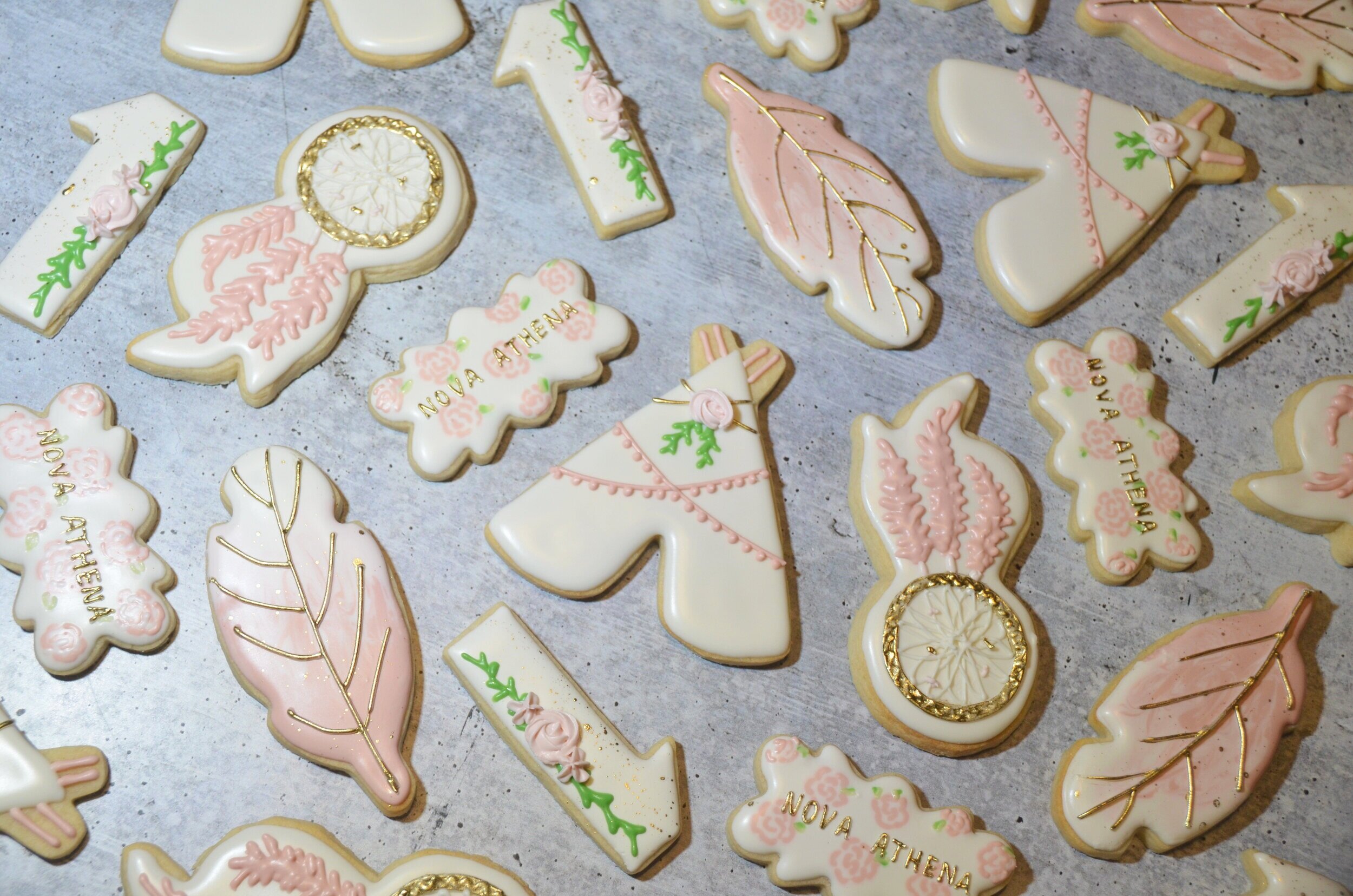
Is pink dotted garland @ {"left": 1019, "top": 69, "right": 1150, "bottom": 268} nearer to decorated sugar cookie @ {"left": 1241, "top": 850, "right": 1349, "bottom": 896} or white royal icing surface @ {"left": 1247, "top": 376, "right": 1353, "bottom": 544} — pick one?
white royal icing surface @ {"left": 1247, "top": 376, "right": 1353, "bottom": 544}

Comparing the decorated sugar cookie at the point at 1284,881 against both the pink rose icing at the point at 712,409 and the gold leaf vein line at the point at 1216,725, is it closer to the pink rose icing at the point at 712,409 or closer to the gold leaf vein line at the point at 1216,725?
the gold leaf vein line at the point at 1216,725

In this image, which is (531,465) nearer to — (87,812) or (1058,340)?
(87,812)

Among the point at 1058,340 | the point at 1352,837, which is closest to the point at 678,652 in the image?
the point at 1058,340

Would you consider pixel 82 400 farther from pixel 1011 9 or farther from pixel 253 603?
pixel 1011 9

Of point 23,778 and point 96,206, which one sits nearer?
point 23,778

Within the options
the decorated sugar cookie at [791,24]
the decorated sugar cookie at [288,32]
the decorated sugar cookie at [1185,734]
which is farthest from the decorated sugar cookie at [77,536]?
the decorated sugar cookie at [1185,734]

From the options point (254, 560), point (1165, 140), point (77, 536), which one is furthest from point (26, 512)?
point (1165, 140)
